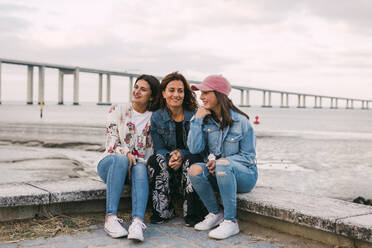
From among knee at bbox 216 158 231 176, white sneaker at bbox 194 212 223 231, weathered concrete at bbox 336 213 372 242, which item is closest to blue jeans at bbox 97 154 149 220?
white sneaker at bbox 194 212 223 231

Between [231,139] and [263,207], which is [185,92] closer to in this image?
[231,139]

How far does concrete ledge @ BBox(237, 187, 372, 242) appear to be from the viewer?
2.31 meters

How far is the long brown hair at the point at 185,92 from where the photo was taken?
3184 mm

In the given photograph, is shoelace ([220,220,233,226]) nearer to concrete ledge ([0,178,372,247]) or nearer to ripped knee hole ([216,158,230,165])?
concrete ledge ([0,178,372,247])

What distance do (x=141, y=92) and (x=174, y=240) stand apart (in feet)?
3.74

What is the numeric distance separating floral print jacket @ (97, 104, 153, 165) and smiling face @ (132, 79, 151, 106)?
0.09m

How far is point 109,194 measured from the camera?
9.27 ft

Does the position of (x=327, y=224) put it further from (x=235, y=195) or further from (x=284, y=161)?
(x=284, y=161)

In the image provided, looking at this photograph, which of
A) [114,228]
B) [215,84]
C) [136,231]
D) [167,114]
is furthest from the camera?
[167,114]

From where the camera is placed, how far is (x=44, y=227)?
2750 millimetres

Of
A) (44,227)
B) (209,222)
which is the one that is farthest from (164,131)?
(44,227)

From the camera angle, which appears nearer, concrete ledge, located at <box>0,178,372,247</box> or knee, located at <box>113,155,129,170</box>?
concrete ledge, located at <box>0,178,372,247</box>

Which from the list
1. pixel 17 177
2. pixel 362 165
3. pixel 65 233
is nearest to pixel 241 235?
pixel 65 233

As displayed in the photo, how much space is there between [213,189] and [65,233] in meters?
1.02
